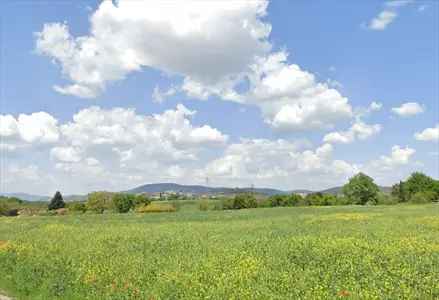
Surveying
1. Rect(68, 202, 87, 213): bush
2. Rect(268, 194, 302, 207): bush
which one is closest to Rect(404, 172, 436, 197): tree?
Rect(268, 194, 302, 207): bush

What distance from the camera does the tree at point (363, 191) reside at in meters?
135

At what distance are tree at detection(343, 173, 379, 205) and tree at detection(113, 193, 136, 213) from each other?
69.3m

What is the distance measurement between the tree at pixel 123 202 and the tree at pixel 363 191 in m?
69.3

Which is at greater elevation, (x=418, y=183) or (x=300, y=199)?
(x=418, y=183)

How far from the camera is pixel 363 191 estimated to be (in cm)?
13512

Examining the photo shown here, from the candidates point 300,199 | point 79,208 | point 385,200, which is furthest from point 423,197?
point 79,208

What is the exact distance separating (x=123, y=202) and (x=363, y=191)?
75195mm

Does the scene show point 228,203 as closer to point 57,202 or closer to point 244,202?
point 244,202

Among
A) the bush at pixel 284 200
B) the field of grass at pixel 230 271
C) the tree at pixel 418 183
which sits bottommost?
the field of grass at pixel 230 271

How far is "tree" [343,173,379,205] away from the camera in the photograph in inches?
5310

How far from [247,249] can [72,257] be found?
8849 millimetres

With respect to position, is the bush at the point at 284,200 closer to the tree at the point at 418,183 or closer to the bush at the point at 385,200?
the bush at the point at 385,200

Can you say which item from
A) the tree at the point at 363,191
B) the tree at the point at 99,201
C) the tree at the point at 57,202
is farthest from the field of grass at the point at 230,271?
the tree at the point at 57,202

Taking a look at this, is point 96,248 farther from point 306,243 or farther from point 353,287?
point 353,287
